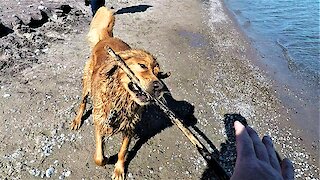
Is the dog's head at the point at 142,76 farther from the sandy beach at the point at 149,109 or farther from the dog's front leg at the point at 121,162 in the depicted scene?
the sandy beach at the point at 149,109

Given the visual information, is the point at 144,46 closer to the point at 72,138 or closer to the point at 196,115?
the point at 196,115

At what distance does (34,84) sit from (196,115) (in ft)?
11.5

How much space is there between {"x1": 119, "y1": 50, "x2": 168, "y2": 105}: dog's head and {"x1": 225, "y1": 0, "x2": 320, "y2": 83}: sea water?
6.67 meters

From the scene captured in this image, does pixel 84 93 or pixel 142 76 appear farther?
pixel 84 93

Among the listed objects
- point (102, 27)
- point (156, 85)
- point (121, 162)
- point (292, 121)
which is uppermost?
point (156, 85)

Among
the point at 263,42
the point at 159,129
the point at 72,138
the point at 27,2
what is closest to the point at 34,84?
the point at 72,138

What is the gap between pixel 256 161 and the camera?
4.37 feet

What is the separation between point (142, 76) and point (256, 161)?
2891 millimetres

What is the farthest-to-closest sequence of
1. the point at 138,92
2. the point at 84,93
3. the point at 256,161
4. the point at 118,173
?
1. the point at 84,93
2. the point at 118,173
3. the point at 138,92
4. the point at 256,161

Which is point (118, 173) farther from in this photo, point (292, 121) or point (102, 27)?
point (292, 121)

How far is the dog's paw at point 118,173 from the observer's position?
5.08 meters

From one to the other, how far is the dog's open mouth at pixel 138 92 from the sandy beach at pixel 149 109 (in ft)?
5.09

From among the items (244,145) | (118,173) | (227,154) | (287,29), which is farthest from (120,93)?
(287,29)

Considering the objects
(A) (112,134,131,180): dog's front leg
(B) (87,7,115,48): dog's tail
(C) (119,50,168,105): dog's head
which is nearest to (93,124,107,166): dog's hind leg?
(A) (112,134,131,180): dog's front leg
